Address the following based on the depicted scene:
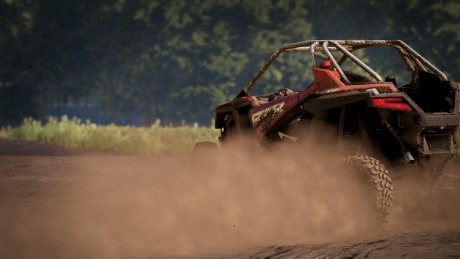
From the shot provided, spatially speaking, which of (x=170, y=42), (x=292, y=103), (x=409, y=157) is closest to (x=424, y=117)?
(x=409, y=157)

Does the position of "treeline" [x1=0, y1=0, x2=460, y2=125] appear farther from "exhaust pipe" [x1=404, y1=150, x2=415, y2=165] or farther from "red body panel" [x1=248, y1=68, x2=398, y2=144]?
"exhaust pipe" [x1=404, y1=150, x2=415, y2=165]

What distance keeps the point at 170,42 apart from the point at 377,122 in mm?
46580

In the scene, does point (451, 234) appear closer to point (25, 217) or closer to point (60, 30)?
point (25, 217)

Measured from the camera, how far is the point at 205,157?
10680 mm

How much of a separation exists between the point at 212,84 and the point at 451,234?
4751 centimetres

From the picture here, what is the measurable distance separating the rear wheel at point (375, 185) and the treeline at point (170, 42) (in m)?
44.3

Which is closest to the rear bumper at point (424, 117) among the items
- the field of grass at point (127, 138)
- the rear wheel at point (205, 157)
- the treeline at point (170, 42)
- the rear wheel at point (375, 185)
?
the rear wheel at point (375, 185)

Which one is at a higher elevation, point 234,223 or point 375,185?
point 375,185

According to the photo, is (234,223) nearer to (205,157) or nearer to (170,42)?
(205,157)

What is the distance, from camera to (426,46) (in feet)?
162

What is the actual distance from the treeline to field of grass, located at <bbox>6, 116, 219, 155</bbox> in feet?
86.8

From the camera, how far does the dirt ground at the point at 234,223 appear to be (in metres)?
6.48

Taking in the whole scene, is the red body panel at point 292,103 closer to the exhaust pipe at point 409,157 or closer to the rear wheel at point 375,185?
the exhaust pipe at point 409,157

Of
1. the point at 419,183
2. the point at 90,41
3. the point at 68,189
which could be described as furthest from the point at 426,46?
the point at 419,183
